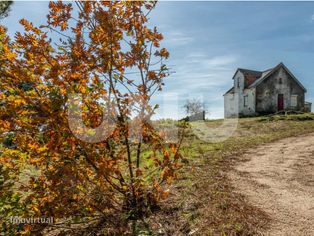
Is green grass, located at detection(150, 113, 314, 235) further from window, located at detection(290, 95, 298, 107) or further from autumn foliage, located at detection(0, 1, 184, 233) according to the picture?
window, located at detection(290, 95, 298, 107)

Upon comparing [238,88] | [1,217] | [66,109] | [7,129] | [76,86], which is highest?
[238,88]

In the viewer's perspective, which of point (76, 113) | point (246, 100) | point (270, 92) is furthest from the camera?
point (246, 100)

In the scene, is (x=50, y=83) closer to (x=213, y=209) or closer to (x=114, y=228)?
(x=114, y=228)

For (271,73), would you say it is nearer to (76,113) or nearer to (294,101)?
(294,101)

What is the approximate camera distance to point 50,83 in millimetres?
3516

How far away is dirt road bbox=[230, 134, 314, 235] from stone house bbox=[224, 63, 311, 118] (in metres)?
22.6

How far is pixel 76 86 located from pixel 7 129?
0.98 meters

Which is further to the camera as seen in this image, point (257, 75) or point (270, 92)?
point (257, 75)

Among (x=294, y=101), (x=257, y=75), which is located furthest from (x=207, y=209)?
(x=257, y=75)

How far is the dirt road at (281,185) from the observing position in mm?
4672

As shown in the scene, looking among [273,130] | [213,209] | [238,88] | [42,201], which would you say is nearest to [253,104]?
[238,88]

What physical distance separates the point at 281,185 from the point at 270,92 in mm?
29330

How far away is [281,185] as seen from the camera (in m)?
Answer: 6.89

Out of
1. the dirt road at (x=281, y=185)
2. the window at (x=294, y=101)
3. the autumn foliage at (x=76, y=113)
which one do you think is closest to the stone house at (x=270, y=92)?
the window at (x=294, y=101)
